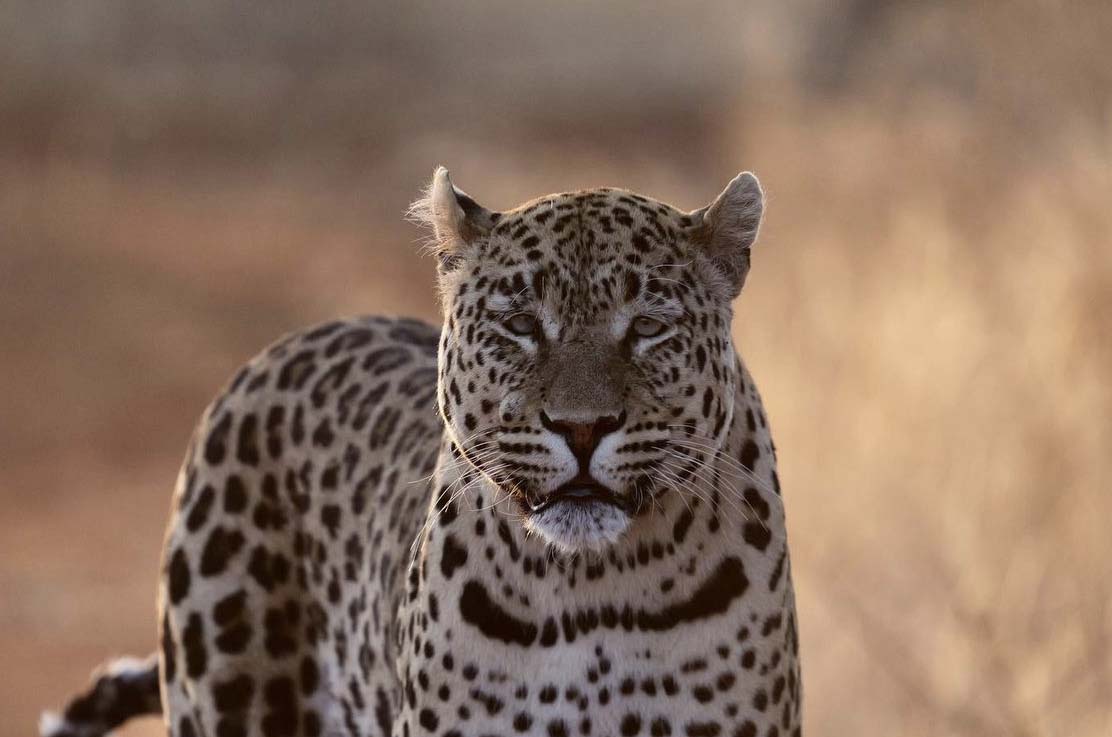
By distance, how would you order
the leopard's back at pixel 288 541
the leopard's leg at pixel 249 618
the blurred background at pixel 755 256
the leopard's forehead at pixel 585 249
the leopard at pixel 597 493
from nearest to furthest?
1. the leopard at pixel 597 493
2. the leopard's forehead at pixel 585 249
3. the leopard's back at pixel 288 541
4. the leopard's leg at pixel 249 618
5. the blurred background at pixel 755 256

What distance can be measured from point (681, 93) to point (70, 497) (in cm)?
1048

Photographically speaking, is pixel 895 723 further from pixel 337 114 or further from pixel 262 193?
pixel 337 114

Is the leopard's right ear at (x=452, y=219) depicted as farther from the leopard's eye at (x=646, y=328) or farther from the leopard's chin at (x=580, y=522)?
the leopard's chin at (x=580, y=522)

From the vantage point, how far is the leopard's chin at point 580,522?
431 cm

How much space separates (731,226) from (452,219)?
673mm

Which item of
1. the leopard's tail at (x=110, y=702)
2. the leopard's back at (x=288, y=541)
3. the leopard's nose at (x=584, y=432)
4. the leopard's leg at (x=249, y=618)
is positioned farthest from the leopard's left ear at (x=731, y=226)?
the leopard's tail at (x=110, y=702)

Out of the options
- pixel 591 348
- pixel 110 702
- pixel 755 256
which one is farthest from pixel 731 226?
pixel 755 256

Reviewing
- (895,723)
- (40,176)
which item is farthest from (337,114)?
(895,723)

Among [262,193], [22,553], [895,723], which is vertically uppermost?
[262,193]

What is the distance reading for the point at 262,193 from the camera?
20312mm

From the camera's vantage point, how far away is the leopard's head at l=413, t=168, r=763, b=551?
4.28 m

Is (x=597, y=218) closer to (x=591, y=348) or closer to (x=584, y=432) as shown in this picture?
(x=591, y=348)

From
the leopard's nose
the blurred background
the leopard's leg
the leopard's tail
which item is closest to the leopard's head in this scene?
the leopard's nose

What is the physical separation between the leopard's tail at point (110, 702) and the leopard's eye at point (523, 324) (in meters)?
2.75
